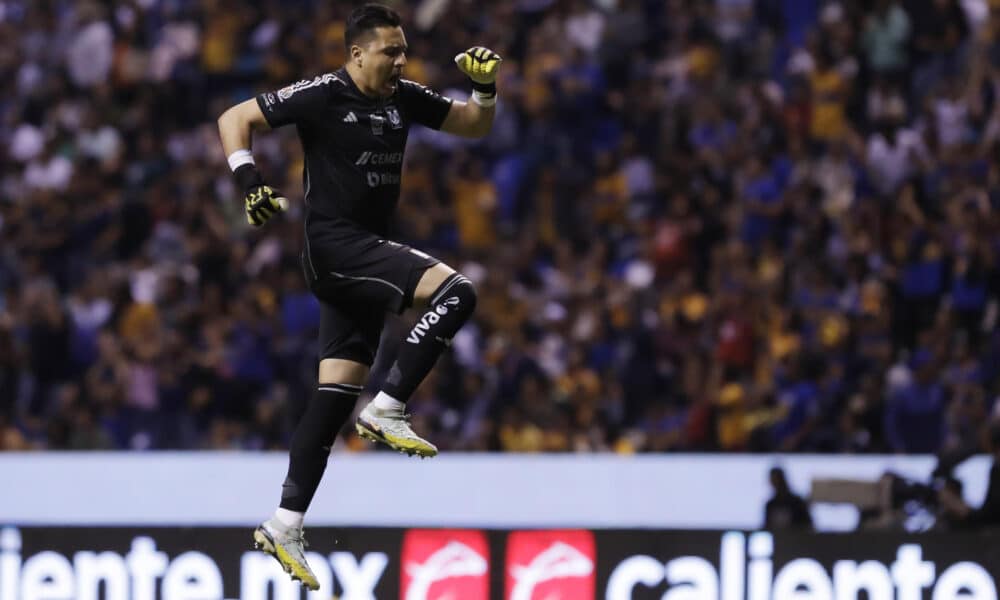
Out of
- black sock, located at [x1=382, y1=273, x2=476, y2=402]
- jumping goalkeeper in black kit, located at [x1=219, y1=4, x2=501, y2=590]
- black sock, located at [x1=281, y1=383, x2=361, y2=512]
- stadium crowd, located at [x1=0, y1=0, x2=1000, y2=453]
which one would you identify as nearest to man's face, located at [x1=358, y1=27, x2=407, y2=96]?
jumping goalkeeper in black kit, located at [x1=219, y1=4, x2=501, y2=590]

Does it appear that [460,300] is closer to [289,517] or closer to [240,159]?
[240,159]

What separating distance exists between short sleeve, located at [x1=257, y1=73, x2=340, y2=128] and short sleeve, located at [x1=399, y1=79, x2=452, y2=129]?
40cm

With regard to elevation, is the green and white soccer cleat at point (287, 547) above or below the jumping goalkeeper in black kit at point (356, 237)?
below

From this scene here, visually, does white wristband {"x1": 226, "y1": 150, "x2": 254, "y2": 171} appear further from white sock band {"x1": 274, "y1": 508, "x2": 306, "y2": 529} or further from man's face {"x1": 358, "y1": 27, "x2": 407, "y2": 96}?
white sock band {"x1": 274, "y1": 508, "x2": 306, "y2": 529}

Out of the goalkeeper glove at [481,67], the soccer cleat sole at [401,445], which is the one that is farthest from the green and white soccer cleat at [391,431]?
the goalkeeper glove at [481,67]

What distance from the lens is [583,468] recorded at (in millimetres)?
14352

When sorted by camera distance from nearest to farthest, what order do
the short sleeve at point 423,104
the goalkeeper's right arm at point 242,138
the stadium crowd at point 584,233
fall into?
the goalkeeper's right arm at point 242,138
the short sleeve at point 423,104
the stadium crowd at point 584,233

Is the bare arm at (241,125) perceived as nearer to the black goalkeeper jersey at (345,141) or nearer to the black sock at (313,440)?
the black goalkeeper jersey at (345,141)

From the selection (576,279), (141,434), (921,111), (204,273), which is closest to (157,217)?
(204,273)

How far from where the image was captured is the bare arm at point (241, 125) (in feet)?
27.7

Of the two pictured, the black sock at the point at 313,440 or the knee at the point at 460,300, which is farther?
the black sock at the point at 313,440

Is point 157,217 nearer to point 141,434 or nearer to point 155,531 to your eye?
point 141,434

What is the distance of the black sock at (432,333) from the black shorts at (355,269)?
4.6 inches

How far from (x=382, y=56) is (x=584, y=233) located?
27.9 ft
